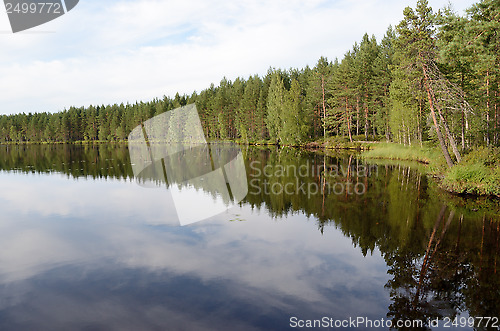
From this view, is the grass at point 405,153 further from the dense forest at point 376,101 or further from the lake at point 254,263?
the lake at point 254,263

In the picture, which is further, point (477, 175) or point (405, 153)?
point (405, 153)

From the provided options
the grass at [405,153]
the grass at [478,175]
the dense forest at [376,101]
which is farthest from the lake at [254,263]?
the grass at [405,153]

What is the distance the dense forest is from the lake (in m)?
9.87

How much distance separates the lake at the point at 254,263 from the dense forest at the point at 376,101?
32.4 ft

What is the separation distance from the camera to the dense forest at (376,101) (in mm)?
24088

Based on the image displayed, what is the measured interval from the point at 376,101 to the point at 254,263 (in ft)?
199

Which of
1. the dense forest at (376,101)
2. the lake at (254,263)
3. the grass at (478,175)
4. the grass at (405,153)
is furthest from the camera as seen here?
the grass at (405,153)

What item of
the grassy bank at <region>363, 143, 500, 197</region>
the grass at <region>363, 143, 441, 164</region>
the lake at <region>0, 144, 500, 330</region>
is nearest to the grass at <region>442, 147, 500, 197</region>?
the grassy bank at <region>363, 143, 500, 197</region>

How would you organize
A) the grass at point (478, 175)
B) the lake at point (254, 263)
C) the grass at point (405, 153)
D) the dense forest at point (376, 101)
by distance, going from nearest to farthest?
the lake at point (254, 263)
the grass at point (478, 175)
the dense forest at point (376, 101)
the grass at point (405, 153)

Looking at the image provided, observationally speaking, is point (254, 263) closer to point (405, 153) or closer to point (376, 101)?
point (405, 153)

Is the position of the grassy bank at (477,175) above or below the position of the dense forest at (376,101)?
below

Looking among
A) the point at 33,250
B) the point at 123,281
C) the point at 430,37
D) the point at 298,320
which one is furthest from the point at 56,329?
the point at 430,37

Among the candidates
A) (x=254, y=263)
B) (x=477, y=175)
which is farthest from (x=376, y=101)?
(x=254, y=263)

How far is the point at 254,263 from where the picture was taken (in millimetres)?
12000
